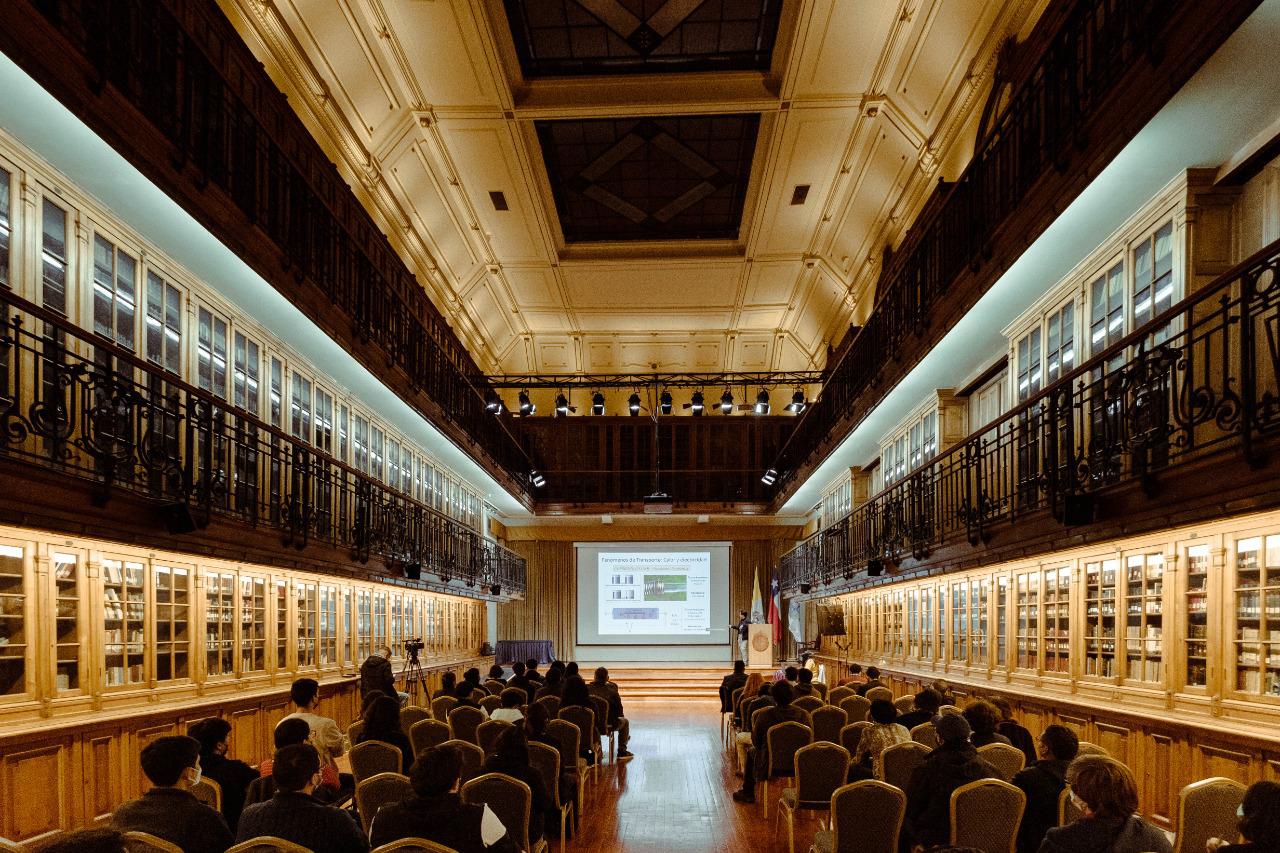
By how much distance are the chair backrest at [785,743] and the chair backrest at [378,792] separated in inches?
169

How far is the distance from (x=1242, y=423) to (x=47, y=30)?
22.9 feet

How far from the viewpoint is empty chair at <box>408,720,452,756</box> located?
29.5ft

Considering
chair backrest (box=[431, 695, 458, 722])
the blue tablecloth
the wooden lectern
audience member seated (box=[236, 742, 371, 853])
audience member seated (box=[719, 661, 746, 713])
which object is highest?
audience member seated (box=[236, 742, 371, 853])

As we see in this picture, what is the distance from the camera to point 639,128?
623 inches

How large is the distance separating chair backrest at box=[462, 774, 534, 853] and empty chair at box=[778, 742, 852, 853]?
2695 millimetres

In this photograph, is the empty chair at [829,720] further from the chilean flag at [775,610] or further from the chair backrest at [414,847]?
the chilean flag at [775,610]

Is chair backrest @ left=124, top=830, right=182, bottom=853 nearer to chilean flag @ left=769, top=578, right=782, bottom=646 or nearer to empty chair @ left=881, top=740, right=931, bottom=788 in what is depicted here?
empty chair @ left=881, top=740, right=931, bottom=788

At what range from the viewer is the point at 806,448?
79.4 feet

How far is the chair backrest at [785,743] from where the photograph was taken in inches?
382

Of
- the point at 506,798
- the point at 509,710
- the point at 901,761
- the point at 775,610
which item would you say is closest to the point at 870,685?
the point at 509,710

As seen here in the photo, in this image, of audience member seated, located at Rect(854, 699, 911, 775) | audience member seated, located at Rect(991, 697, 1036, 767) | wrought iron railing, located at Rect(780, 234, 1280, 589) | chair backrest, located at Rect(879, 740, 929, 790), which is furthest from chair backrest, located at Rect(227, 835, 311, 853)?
audience member seated, located at Rect(991, 697, 1036, 767)

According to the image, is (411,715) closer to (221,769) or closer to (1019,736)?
(221,769)

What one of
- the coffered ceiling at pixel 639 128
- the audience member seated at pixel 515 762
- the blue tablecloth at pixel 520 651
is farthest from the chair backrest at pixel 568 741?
the blue tablecloth at pixel 520 651

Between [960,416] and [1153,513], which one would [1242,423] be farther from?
[960,416]
